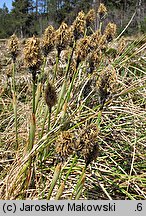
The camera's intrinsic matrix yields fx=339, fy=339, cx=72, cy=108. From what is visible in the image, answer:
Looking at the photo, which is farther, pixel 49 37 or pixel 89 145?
pixel 49 37

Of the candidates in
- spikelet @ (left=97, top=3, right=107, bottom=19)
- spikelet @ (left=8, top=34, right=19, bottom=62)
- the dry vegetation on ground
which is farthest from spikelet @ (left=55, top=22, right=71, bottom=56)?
spikelet @ (left=97, top=3, right=107, bottom=19)

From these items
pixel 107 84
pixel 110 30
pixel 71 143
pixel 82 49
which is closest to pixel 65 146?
pixel 71 143

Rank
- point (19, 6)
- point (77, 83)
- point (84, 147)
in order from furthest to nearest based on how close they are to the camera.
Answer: point (19, 6) → point (77, 83) → point (84, 147)

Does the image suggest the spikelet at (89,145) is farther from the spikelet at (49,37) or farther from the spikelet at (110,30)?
the spikelet at (110,30)

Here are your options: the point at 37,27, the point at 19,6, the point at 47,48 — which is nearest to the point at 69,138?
the point at 47,48

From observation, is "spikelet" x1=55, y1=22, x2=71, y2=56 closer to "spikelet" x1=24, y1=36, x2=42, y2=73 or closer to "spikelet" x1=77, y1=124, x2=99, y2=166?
"spikelet" x1=24, y1=36, x2=42, y2=73

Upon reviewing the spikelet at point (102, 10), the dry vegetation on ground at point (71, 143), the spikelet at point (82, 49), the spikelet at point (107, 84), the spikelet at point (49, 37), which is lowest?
the dry vegetation on ground at point (71, 143)

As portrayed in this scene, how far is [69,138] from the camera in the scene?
0.78 metres

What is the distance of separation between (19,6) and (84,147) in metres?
32.1

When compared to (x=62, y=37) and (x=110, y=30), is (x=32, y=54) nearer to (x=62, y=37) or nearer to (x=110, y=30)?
(x=62, y=37)

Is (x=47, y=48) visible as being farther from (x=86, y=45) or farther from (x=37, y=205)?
(x=37, y=205)

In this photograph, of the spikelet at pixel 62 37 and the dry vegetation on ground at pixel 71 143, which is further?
the spikelet at pixel 62 37

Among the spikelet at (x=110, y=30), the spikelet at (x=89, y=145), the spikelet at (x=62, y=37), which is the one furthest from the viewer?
the spikelet at (x=110, y=30)

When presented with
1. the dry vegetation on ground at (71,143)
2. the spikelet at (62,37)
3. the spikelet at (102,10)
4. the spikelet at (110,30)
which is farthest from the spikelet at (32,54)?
the spikelet at (102,10)
